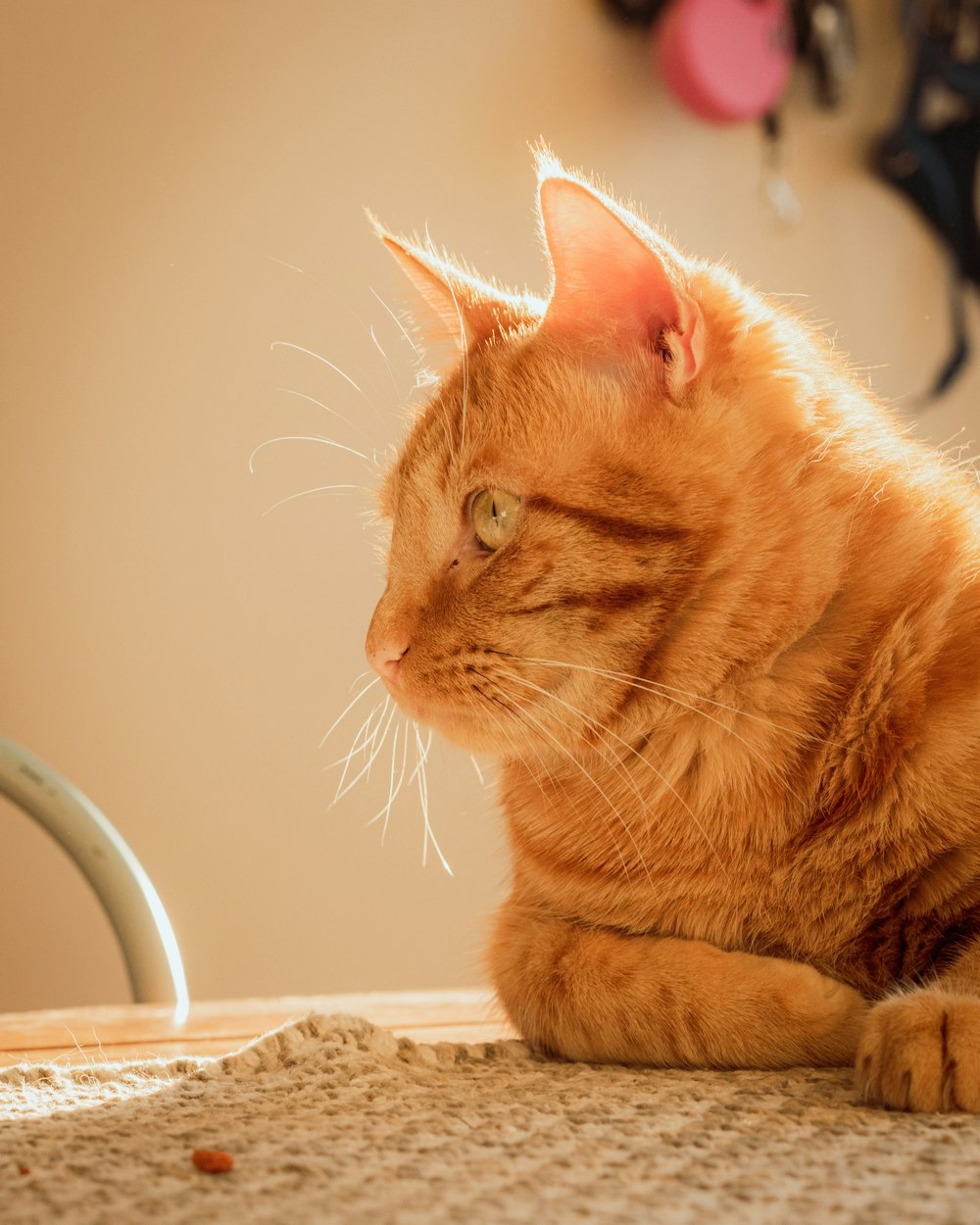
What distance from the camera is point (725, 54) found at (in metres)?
2.24

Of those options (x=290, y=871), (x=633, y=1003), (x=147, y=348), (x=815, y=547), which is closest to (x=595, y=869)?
(x=633, y=1003)

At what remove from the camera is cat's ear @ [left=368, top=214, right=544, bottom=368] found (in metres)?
1.16

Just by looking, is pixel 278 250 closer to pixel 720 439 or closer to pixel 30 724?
pixel 30 724

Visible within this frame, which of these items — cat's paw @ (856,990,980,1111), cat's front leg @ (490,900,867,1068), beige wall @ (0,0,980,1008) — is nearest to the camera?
cat's paw @ (856,990,980,1111)

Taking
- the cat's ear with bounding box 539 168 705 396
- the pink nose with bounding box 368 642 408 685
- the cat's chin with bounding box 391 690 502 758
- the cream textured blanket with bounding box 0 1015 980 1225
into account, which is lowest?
the cream textured blanket with bounding box 0 1015 980 1225

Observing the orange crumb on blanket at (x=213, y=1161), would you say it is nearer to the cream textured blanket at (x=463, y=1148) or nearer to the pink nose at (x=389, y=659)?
the cream textured blanket at (x=463, y=1148)

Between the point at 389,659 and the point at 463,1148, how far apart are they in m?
0.47

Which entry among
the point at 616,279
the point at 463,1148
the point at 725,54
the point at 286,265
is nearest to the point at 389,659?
the point at 616,279

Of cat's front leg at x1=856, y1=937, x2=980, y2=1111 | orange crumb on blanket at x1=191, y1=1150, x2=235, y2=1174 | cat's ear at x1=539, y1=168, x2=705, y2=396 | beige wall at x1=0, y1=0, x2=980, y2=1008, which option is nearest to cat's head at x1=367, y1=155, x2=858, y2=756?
cat's ear at x1=539, y1=168, x2=705, y2=396

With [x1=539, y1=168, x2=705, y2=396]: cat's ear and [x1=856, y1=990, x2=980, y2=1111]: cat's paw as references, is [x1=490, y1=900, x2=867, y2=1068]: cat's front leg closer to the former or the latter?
[x1=856, y1=990, x2=980, y2=1111]: cat's paw

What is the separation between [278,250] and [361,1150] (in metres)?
1.75

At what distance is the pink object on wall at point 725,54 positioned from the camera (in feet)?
7.16

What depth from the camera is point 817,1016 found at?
2.56ft

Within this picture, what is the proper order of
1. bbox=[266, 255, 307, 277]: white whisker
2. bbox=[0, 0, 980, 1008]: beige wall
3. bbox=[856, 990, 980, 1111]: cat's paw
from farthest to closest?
bbox=[266, 255, 307, 277]: white whisker, bbox=[0, 0, 980, 1008]: beige wall, bbox=[856, 990, 980, 1111]: cat's paw
